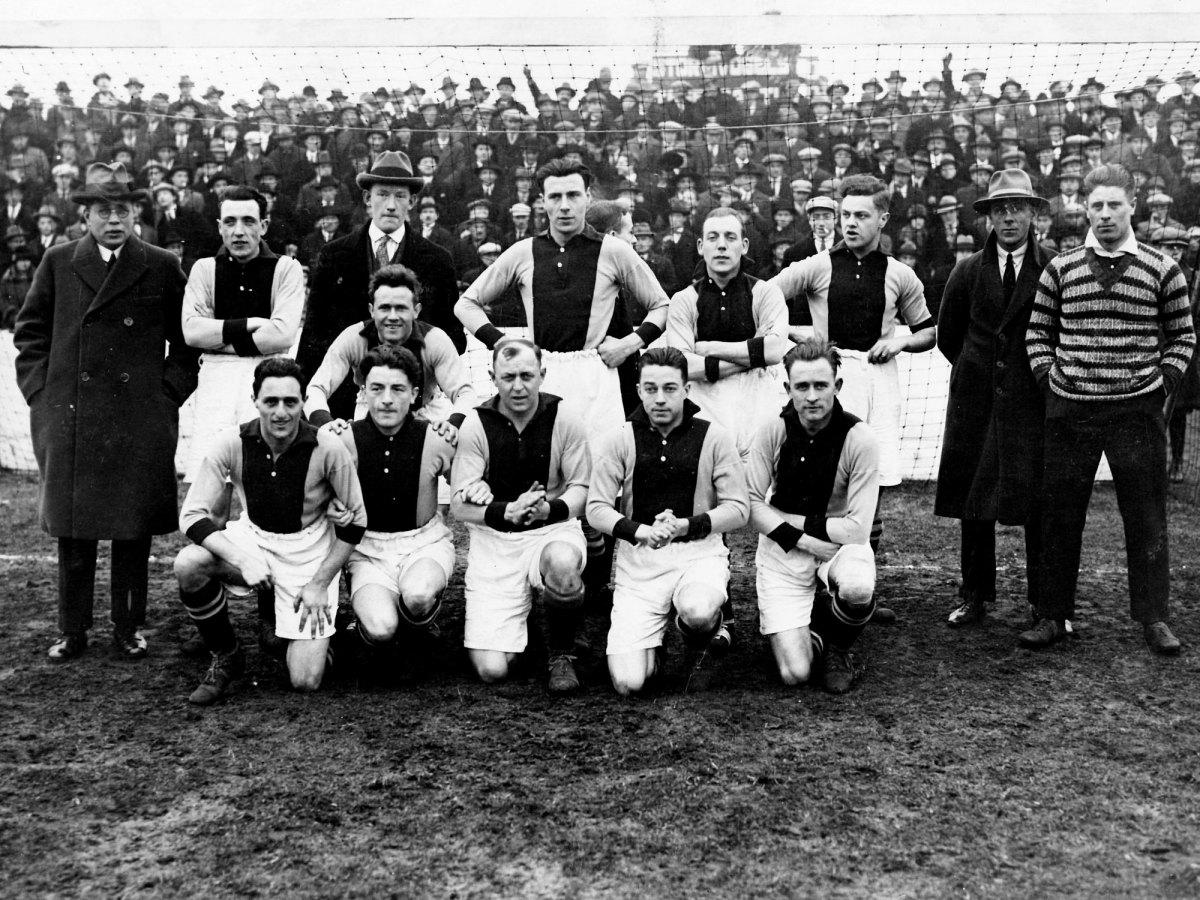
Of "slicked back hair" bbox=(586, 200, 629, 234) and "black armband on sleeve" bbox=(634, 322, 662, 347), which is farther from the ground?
"slicked back hair" bbox=(586, 200, 629, 234)

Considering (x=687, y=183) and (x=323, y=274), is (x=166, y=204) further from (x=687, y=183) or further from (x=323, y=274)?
(x=323, y=274)

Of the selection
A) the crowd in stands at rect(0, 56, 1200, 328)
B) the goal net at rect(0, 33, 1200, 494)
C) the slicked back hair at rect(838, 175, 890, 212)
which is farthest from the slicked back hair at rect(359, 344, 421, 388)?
the crowd in stands at rect(0, 56, 1200, 328)

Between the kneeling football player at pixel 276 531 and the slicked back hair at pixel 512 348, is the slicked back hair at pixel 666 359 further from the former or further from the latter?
the kneeling football player at pixel 276 531

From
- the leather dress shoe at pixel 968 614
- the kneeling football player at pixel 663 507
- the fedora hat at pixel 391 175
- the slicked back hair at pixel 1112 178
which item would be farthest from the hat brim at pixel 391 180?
the leather dress shoe at pixel 968 614

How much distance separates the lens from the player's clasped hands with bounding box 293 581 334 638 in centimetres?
493

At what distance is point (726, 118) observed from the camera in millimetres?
10312

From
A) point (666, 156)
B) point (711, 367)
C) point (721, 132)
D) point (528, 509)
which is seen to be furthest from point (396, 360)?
point (721, 132)

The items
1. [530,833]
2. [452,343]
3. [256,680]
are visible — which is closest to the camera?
[530,833]

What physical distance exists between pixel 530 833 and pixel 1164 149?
8.78 meters

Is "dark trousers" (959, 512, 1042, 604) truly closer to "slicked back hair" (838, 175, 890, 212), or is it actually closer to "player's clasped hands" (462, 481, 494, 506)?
"slicked back hair" (838, 175, 890, 212)

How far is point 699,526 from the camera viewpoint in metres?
4.93

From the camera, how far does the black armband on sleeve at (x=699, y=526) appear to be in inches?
194

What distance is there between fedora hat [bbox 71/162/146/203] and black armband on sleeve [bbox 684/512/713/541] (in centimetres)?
306

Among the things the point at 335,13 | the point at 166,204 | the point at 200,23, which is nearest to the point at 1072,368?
the point at 335,13
